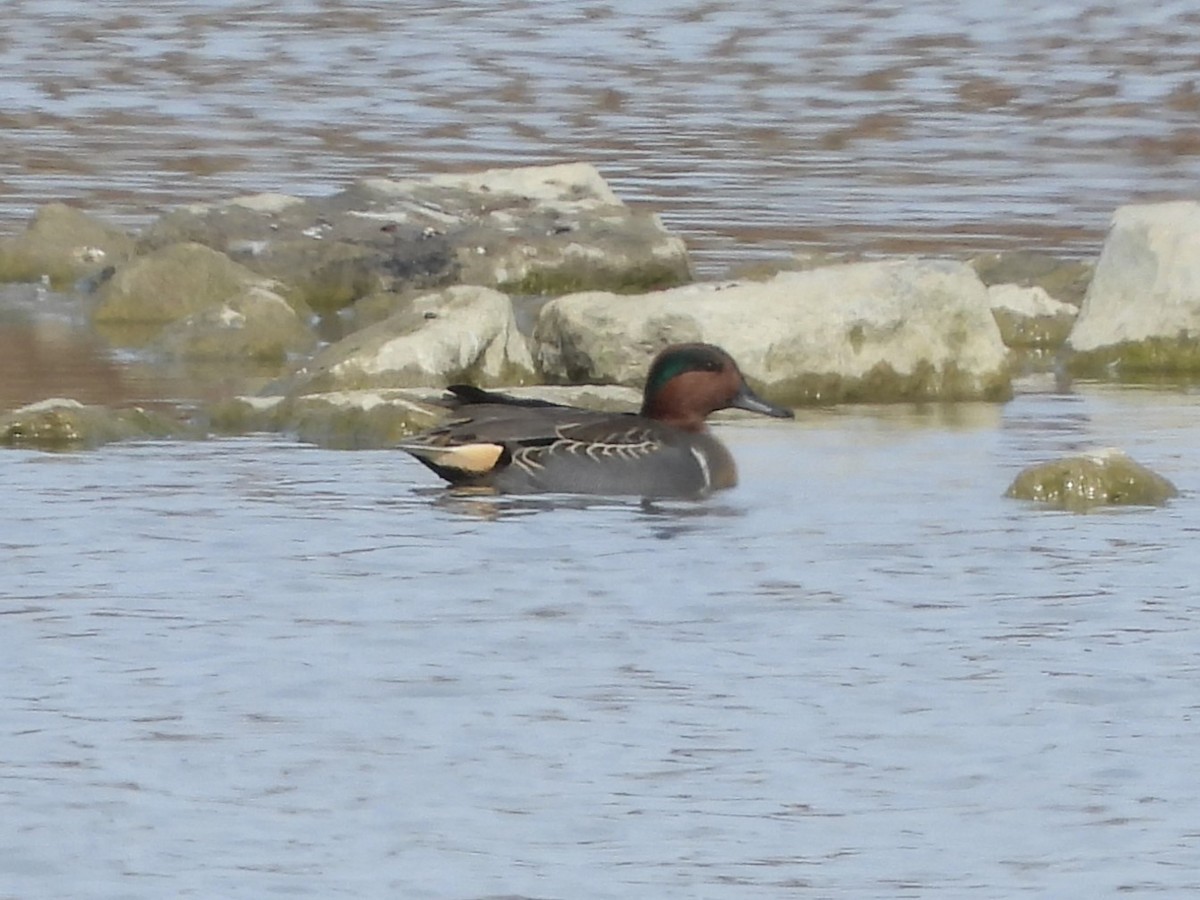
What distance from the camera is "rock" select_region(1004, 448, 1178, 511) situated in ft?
38.8

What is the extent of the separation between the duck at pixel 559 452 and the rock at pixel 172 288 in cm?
544

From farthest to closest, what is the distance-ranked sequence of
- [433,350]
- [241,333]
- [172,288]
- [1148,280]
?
[172,288] < [241,333] < [1148,280] < [433,350]

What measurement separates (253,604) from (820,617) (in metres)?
1.63

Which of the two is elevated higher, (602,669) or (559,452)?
(559,452)

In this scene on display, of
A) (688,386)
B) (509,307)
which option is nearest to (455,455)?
(688,386)

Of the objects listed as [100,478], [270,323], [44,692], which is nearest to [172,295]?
[270,323]

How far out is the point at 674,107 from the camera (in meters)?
26.6

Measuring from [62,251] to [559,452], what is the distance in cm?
777

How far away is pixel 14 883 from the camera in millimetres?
7051

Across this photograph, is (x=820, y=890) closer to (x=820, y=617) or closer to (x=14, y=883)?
(x=14, y=883)

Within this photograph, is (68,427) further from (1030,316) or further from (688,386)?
(1030,316)

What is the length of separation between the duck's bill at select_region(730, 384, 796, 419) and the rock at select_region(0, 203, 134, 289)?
6.82 metres

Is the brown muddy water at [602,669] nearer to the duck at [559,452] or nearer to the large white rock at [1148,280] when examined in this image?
the duck at [559,452]

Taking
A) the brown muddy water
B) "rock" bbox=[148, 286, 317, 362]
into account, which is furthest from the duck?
"rock" bbox=[148, 286, 317, 362]
